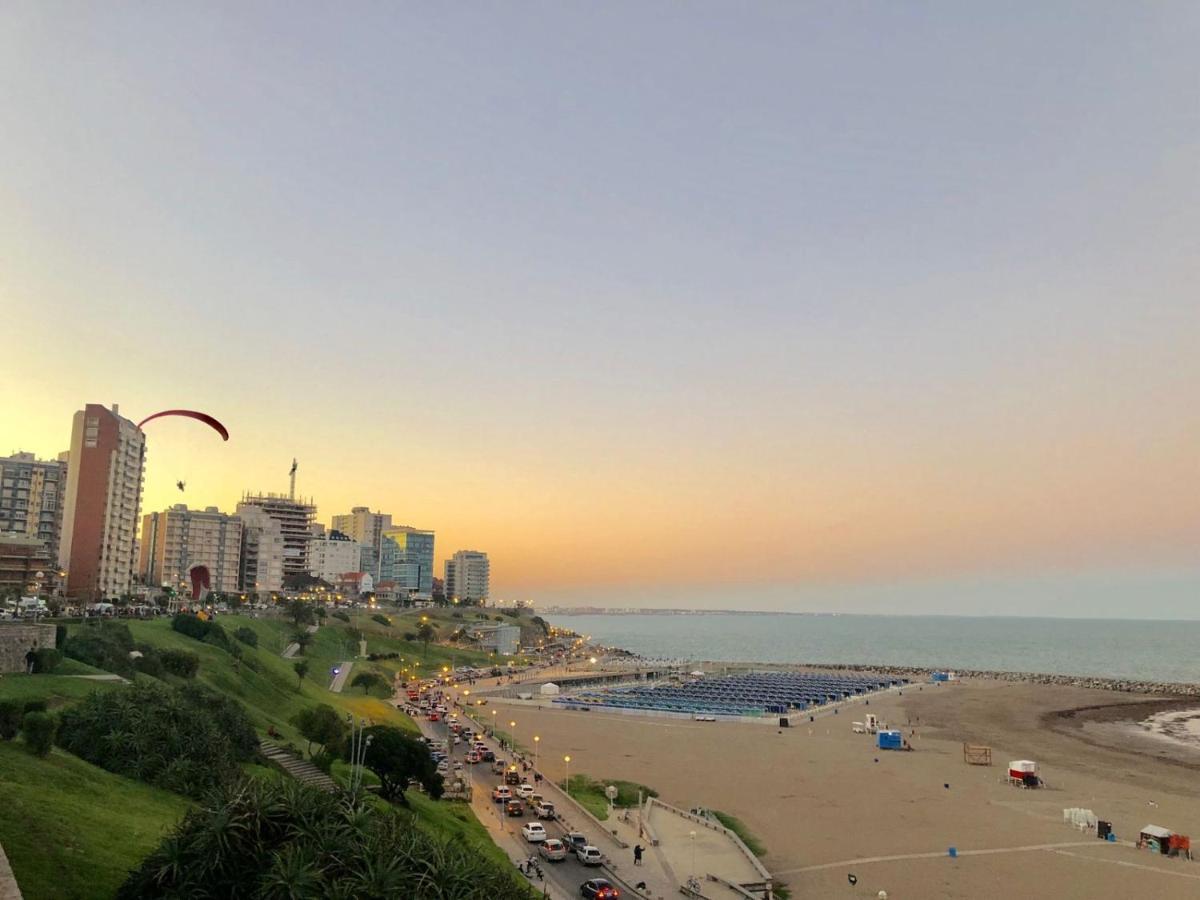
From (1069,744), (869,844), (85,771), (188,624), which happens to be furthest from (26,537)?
(1069,744)

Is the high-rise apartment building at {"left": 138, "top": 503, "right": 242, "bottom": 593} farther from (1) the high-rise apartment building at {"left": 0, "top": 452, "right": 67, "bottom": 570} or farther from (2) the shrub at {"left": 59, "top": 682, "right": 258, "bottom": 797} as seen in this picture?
(2) the shrub at {"left": 59, "top": 682, "right": 258, "bottom": 797}

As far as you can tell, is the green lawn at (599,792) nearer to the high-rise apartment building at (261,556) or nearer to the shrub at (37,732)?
the shrub at (37,732)

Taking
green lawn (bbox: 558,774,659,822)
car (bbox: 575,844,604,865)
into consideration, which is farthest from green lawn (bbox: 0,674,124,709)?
green lawn (bbox: 558,774,659,822)

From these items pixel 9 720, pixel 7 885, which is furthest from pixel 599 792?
pixel 7 885

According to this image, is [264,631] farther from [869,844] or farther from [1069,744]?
[1069,744]

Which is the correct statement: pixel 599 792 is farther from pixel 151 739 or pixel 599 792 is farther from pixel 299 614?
pixel 299 614
